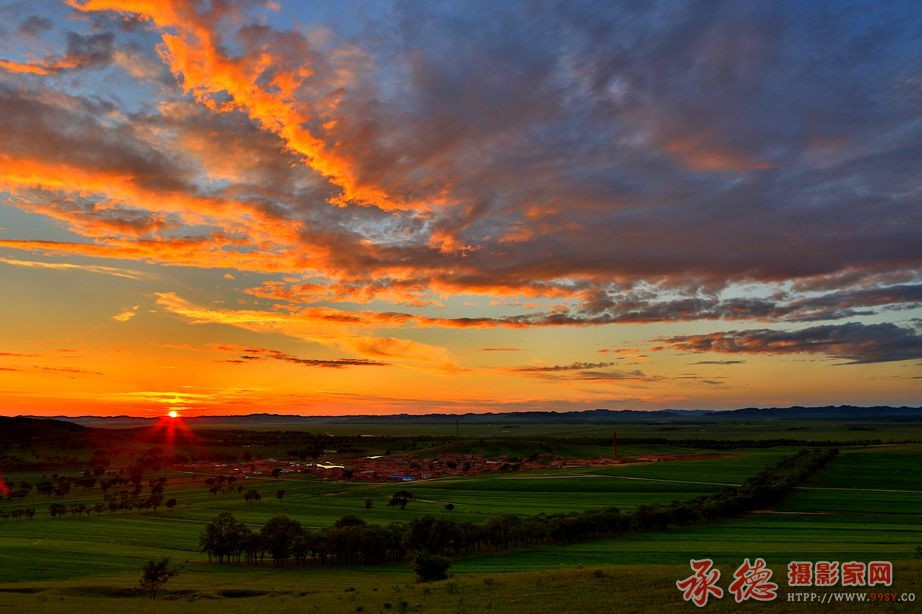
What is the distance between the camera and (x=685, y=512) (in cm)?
9475

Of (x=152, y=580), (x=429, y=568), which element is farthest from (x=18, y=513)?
(x=429, y=568)

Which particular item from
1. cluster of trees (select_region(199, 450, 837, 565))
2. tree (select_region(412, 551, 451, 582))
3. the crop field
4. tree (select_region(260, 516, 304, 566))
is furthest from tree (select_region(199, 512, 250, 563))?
tree (select_region(412, 551, 451, 582))

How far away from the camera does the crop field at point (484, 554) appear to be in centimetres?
4666

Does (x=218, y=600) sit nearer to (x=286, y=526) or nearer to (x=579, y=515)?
(x=286, y=526)

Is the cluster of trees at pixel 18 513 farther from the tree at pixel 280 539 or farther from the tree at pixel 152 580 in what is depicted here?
the tree at pixel 152 580

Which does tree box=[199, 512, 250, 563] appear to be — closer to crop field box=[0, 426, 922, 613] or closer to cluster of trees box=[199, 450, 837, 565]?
cluster of trees box=[199, 450, 837, 565]

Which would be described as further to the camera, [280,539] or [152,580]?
[280,539]

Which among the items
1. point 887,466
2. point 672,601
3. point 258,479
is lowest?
point 258,479

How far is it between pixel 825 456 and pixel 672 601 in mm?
182368

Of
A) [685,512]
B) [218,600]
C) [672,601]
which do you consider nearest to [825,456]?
[685,512]

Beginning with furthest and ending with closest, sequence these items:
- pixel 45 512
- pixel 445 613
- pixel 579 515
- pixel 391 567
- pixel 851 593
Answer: pixel 45 512
pixel 579 515
pixel 391 567
pixel 445 613
pixel 851 593

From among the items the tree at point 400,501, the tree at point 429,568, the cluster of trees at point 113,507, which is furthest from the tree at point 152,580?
the cluster of trees at point 113,507

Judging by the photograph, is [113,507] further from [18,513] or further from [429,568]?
[429,568]

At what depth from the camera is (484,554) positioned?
262ft
